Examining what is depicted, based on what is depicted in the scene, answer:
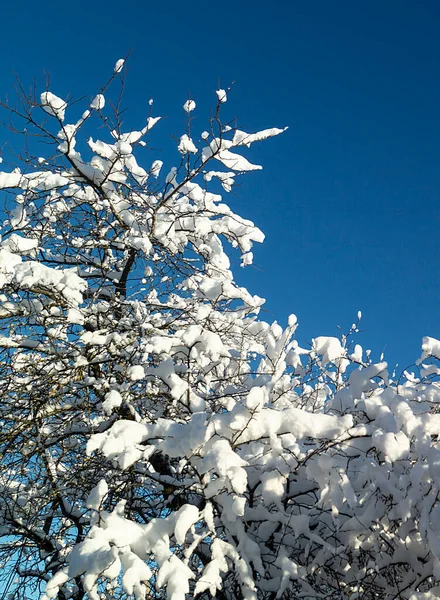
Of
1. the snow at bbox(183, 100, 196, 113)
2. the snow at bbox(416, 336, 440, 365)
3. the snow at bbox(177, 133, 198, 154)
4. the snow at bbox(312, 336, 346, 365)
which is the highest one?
the snow at bbox(183, 100, 196, 113)

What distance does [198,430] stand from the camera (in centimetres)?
229

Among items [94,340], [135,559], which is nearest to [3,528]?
[94,340]

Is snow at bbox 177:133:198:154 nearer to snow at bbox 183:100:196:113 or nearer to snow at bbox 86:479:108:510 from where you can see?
snow at bbox 183:100:196:113

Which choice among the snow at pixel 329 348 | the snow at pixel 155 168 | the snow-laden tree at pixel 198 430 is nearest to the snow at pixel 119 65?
the snow-laden tree at pixel 198 430

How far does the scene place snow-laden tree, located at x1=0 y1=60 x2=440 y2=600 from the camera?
2.28 m

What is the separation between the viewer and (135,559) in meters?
Answer: 2.01

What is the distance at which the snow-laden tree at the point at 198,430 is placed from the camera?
2.28 metres

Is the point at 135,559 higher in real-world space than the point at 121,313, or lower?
lower

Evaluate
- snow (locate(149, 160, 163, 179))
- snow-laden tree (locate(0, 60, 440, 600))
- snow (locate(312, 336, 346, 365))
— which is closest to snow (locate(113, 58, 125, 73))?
snow-laden tree (locate(0, 60, 440, 600))

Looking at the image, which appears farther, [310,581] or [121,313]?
[121,313]

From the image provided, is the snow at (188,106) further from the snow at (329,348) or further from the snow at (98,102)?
the snow at (329,348)

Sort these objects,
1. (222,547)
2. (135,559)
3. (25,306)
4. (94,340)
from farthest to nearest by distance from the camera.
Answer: (25,306) < (94,340) < (222,547) < (135,559)

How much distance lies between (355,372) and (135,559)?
4.95 feet

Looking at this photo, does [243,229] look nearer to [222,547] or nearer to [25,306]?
[25,306]
